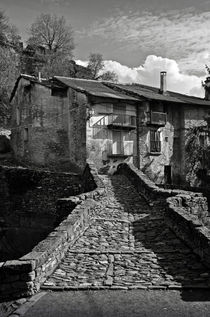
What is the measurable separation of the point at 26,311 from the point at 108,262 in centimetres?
231

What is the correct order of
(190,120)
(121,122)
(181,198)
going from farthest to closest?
(190,120), (121,122), (181,198)

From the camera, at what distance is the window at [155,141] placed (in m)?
29.5

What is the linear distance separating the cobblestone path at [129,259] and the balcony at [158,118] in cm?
1870

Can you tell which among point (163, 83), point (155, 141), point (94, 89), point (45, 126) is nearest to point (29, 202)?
point (45, 126)

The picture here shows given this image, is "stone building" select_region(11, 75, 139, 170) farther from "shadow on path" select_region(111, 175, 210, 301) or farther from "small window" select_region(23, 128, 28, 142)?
"shadow on path" select_region(111, 175, 210, 301)

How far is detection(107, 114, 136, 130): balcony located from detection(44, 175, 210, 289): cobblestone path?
16.1 m

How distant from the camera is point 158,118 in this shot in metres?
29.1

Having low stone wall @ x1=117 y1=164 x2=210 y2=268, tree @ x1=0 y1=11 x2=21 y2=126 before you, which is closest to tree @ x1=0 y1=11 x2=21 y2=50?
tree @ x1=0 y1=11 x2=21 y2=126

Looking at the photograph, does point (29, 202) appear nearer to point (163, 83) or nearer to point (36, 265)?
point (36, 265)

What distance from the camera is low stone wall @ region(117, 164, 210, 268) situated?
706 centimetres

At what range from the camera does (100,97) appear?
84.2 feet

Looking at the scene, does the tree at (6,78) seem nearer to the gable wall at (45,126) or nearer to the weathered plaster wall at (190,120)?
the gable wall at (45,126)

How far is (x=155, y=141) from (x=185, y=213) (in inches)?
823

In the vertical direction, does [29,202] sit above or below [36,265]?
below
